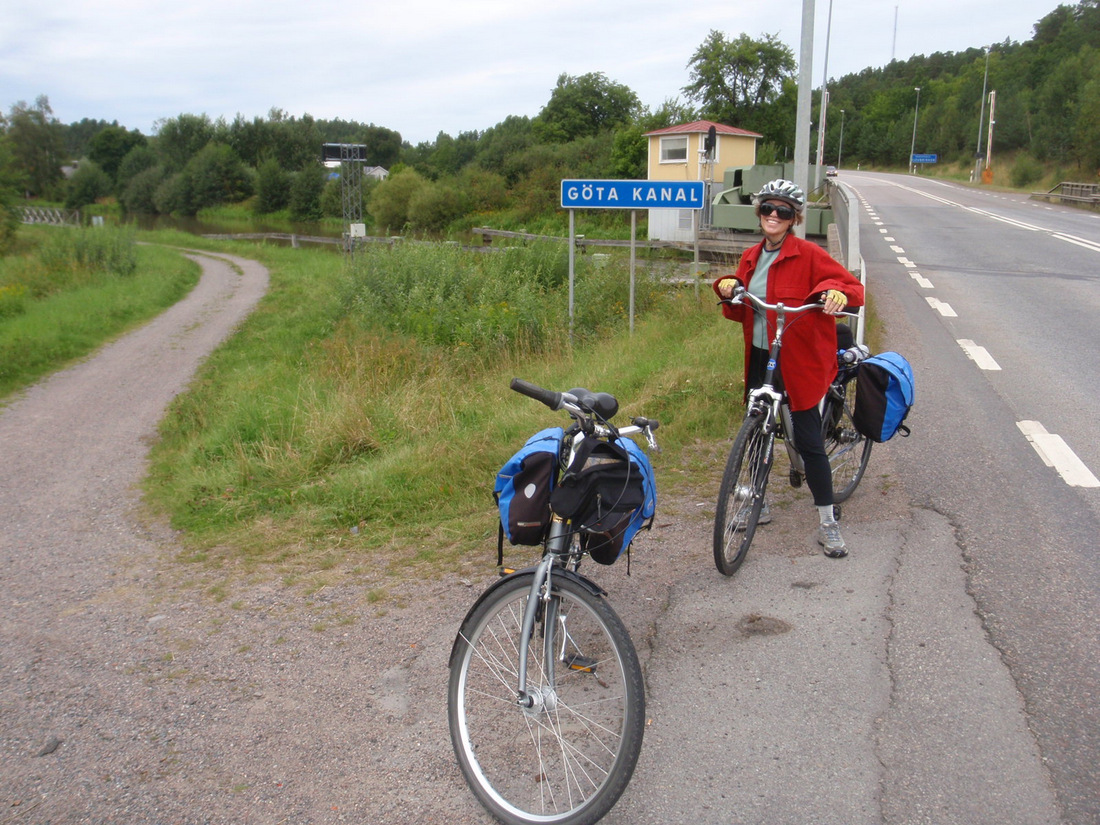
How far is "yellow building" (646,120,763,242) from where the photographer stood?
3447 cm

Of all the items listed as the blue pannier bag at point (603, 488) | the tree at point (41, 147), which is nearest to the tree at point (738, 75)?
the blue pannier bag at point (603, 488)

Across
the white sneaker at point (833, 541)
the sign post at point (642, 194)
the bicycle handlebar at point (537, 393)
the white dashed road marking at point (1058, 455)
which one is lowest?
the white dashed road marking at point (1058, 455)

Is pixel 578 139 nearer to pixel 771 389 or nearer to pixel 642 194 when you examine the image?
pixel 642 194

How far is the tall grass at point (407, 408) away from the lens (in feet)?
18.5

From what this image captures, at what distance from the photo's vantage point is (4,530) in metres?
6.31

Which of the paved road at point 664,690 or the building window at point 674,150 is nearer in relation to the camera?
the paved road at point 664,690

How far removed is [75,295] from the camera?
21.4 metres

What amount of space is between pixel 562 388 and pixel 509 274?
901 cm

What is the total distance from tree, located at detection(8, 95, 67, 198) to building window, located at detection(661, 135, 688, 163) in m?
80.5

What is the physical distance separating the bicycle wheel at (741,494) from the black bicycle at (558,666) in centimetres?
117

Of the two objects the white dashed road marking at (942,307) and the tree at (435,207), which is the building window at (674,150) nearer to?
the white dashed road marking at (942,307)

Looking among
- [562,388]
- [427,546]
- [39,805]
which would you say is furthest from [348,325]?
[39,805]

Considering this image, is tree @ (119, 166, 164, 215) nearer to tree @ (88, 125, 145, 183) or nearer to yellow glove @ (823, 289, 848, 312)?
tree @ (88, 125, 145, 183)

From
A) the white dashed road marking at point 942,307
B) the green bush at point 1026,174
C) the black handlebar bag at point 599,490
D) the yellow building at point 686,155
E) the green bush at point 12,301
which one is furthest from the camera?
the green bush at point 1026,174
